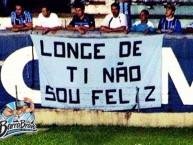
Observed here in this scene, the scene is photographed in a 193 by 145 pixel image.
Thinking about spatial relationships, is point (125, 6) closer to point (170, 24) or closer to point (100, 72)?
point (170, 24)

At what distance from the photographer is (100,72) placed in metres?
12.3

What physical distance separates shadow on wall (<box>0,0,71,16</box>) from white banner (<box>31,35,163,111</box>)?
7396mm

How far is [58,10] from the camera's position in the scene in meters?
20.6

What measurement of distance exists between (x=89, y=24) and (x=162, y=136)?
8.71 feet

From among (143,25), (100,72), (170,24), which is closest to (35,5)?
(143,25)

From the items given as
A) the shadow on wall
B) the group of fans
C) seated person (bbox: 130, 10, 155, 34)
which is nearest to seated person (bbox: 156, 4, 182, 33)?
the group of fans

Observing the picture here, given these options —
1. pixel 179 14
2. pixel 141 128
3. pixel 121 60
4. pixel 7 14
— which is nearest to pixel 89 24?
pixel 121 60

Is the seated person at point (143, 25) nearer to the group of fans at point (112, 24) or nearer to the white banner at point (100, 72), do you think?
the group of fans at point (112, 24)

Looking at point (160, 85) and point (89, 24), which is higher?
point (89, 24)

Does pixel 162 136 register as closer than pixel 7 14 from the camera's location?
Yes

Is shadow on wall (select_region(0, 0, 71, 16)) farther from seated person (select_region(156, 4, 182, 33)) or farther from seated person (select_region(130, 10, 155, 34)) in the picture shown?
seated person (select_region(156, 4, 182, 33))

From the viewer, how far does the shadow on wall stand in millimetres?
19578

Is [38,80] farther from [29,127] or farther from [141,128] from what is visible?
[141,128]

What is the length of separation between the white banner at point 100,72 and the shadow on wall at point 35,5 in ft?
24.3
